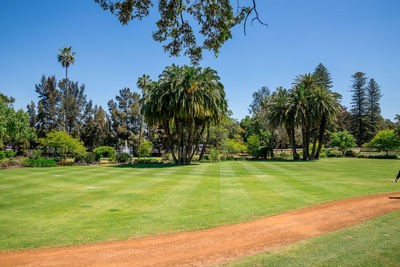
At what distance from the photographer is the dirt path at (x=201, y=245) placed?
18.9 feet

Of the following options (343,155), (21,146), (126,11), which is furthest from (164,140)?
(126,11)

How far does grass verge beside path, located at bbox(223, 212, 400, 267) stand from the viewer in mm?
5230

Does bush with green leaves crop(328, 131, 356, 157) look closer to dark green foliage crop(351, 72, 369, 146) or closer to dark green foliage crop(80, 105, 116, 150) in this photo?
dark green foliage crop(351, 72, 369, 146)

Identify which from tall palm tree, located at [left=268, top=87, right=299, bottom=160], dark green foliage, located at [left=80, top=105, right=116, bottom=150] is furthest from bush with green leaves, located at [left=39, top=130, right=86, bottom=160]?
tall palm tree, located at [left=268, top=87, right=299, bottom=160]

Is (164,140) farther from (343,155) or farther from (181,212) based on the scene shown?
(181,212)

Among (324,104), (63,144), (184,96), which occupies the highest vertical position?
(324,104)

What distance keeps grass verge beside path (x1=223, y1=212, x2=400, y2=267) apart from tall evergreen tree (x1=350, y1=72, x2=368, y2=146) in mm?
93207

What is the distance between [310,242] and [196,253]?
3.22 meters

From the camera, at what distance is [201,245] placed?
6637mm

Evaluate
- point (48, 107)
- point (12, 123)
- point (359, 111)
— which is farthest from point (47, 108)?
point (359, 111)

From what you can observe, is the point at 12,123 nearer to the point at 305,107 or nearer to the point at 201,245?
the point at 201,245

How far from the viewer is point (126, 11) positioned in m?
8.01

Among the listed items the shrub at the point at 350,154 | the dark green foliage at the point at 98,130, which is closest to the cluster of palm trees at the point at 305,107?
the shrub at the point at 350,154

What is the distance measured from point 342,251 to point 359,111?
98306mm
